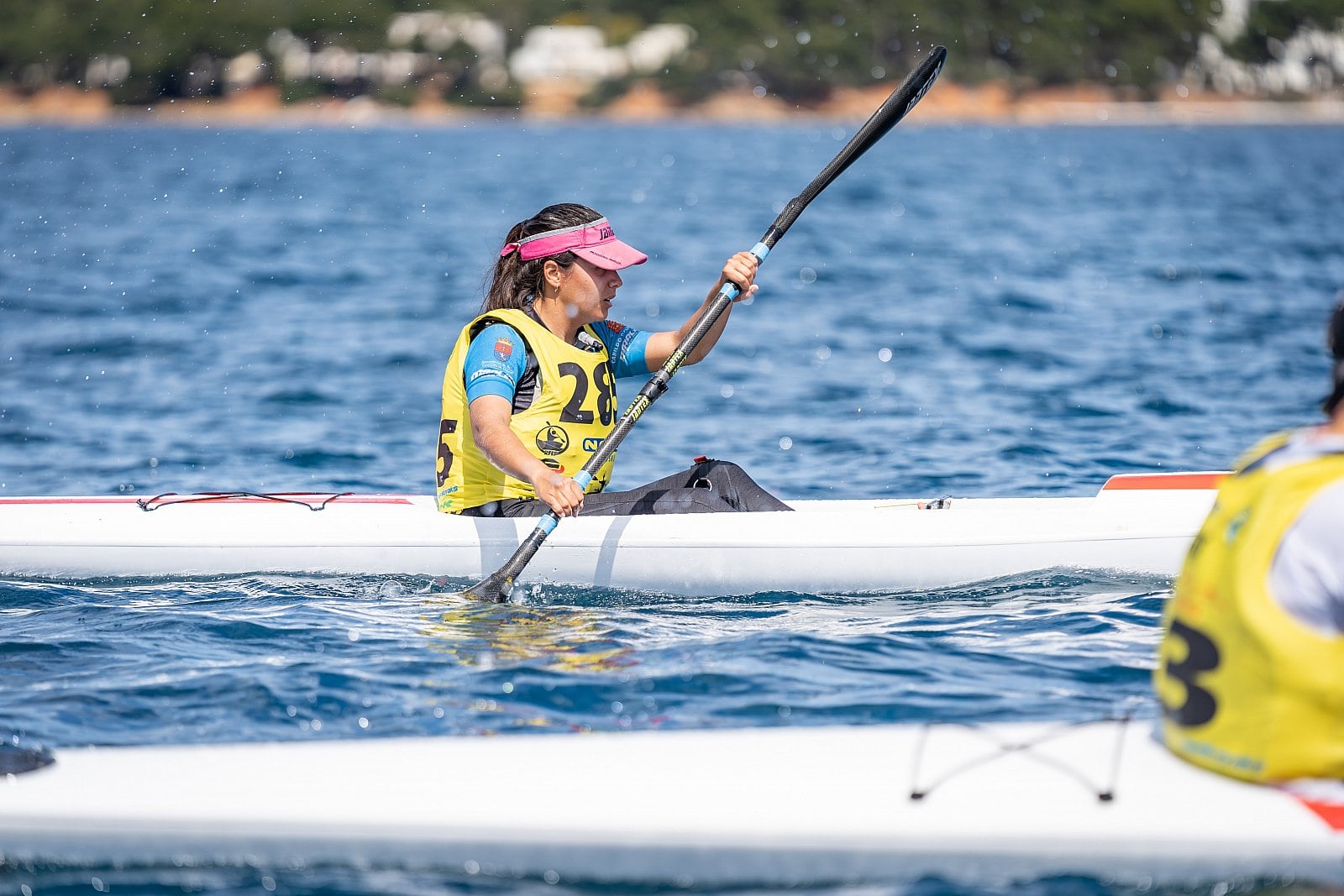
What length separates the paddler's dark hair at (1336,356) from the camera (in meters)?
2.83

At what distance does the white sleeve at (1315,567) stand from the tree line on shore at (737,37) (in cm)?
7897

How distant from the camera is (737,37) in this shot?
86750 mm

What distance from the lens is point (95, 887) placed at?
3359 millimetres

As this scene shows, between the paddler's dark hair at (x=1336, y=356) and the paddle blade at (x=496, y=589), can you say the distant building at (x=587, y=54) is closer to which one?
the paddle blade at (x=496, y=589)

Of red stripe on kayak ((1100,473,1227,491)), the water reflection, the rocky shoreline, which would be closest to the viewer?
the water reflection

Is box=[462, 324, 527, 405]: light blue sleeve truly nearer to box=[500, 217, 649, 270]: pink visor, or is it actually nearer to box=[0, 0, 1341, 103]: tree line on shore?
box=[500, 217, 649, 270]: pink visor

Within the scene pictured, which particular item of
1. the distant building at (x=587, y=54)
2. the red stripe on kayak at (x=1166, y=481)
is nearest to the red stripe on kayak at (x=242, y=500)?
the red stripe on kayak at (x=1166, y=481)

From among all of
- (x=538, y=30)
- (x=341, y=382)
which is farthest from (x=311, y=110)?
(x=341, y=382)

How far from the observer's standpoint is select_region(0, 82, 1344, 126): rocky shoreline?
85.4 metres

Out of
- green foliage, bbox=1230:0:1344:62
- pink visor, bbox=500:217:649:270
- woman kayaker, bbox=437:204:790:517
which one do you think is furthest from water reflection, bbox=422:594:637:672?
green foliage, bbox=1230:0:1344:62

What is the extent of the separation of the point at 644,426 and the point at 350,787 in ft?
23.4

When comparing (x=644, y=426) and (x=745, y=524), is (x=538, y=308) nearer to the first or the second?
(x=745, y=524)

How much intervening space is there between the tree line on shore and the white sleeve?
3109 inches

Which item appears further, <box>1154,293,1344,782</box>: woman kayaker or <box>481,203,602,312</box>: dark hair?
<box>481,203,602,312</box>: dark hair
